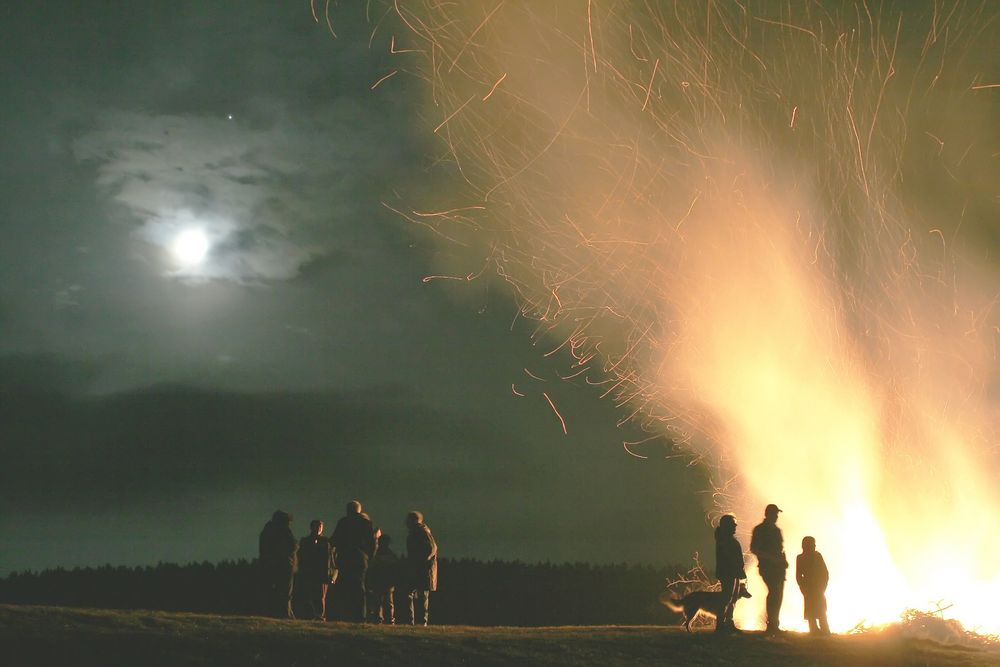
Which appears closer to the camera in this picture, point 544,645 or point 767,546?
point 544,645

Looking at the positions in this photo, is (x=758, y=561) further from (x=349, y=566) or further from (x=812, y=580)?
(x=349, y=566)

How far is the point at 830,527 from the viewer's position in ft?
77.6

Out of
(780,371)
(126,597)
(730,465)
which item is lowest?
(126,597)

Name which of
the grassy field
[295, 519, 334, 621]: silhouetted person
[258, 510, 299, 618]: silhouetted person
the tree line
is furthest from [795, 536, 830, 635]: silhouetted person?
the tree line

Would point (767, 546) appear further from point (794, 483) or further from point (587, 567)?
point (587, 567)

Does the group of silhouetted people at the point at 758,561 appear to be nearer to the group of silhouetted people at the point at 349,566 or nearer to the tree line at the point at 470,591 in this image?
the group of silhouetted people at the point at 349,566

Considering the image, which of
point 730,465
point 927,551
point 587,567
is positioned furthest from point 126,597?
point 927,551

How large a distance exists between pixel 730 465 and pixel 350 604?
39.7ft

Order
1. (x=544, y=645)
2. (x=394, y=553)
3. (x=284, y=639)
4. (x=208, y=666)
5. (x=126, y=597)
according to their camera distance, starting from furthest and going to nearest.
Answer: (x=126, y=597) < (x=394, y=553) < (x=544, y=645) < (x=284, y=639) < (x=208, y=666)

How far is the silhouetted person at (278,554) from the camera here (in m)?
16.9

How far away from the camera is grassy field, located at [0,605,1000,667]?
12875mm

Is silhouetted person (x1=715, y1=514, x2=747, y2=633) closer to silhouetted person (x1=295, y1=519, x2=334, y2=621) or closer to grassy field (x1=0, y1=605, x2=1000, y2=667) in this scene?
grassy field (x1=0, y1=605, x2=1000, y2=667)

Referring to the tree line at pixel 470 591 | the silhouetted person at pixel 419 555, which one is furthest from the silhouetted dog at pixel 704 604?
the tree line at pixel 470 591

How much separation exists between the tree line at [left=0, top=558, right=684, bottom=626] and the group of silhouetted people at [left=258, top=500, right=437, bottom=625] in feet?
110
